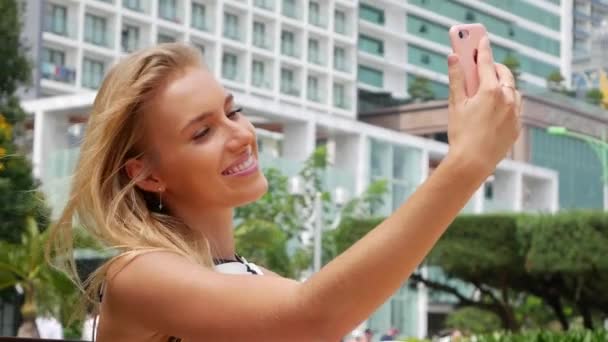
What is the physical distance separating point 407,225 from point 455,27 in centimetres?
26

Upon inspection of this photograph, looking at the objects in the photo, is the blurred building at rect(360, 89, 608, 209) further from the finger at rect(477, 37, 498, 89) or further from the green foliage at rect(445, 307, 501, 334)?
the finger at rect(477, 37, 498, 89)

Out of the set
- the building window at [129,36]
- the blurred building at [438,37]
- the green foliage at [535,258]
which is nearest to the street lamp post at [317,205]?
the green foliage at [535,258]

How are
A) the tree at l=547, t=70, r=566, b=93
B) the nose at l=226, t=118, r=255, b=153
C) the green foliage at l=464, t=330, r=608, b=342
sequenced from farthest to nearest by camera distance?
the tree at l=547, t=70, r=566, b=93 → the green foliage at l=464, t=330, r=608, b=342 → the nose at l=226, t=118, r=255, b=153

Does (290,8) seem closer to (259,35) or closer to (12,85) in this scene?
(259,35)

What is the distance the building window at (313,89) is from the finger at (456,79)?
65290 mm

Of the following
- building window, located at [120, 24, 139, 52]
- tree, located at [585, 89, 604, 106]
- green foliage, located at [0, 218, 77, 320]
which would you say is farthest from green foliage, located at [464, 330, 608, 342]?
tree, located at [585, 89, 604, 106]

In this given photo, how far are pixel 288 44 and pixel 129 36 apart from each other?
1019cm

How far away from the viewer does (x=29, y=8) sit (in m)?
54.6

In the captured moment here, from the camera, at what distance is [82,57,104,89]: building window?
5625 centimetres

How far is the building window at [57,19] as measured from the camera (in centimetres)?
5434

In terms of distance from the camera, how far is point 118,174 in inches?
77.9

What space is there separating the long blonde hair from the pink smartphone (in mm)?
581

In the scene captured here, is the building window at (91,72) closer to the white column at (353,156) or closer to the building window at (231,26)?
the building window at (231,26)

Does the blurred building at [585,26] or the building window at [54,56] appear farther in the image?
the blurred building at [585,26]
